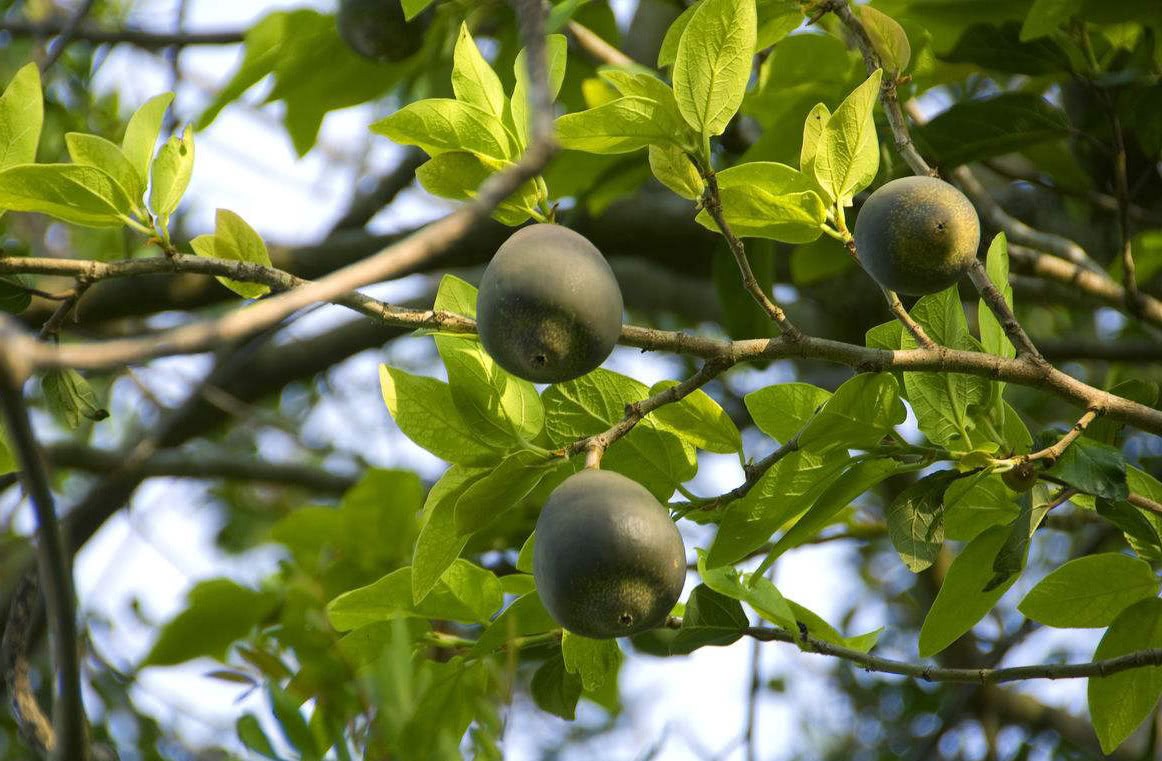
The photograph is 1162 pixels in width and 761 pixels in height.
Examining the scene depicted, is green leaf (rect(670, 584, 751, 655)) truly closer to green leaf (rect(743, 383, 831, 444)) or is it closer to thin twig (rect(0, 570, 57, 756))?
green leaf (rect(743, 383, 831, 444))

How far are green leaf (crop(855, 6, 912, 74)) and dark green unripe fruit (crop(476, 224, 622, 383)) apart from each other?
509mm

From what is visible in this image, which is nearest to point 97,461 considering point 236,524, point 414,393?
point 236,524

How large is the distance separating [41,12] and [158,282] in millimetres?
1253

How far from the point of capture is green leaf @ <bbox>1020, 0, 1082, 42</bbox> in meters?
1.41

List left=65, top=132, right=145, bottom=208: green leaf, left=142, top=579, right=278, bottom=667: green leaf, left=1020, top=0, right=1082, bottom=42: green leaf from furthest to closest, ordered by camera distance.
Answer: left=142, top=579, right=278, bottom=667: green leaf
left=1020, top=0, right=1082, bottom=42: green leaf
left=65, top=132, right=145, bottom=208: green leaf

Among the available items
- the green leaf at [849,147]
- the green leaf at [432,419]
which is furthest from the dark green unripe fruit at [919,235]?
the green leaf at [432,419]

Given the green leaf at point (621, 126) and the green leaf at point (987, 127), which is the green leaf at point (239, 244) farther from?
the green leaf at point (987, 127)

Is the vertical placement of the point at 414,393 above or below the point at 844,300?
Result: above

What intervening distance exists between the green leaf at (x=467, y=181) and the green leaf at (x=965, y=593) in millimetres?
544

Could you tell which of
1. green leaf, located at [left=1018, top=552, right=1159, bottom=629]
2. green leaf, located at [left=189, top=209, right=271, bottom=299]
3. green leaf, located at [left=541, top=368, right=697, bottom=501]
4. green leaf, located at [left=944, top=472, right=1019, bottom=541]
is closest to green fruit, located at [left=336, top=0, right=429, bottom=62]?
green leaf, located at [left=189, top=209, right=271, bottom=299]

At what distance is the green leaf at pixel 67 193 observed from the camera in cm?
106

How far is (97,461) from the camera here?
2.76 metres

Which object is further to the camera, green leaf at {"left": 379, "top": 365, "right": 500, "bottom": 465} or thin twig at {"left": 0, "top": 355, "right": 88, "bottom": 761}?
green leaf at {"left": 379, "top": 365, "right": 500, "bottom": 465}

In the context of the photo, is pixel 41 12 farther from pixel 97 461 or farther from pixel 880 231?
pixel 880 231
